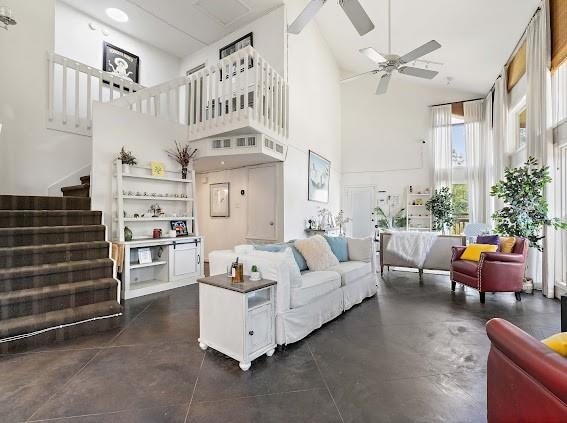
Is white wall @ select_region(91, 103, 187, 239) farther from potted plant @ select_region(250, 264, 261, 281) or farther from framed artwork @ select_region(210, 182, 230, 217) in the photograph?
potted plant @ select_region(250, 264, 261, 281)

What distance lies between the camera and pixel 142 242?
4.19 m

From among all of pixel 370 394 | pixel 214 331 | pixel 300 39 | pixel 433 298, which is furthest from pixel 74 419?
pixel 300 39

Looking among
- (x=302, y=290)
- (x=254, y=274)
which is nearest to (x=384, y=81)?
(x=302, y=290)

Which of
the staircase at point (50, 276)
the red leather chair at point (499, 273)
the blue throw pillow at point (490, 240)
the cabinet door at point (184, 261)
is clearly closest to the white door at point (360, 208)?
the blue throw pillow at point (490, 240)

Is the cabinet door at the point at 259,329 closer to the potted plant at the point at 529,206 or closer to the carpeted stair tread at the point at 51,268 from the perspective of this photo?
the carpeted stair tread at the point at 51,268

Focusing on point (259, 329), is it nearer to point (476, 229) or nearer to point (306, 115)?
point (306, 115)

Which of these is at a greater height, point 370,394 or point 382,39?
point 382,39

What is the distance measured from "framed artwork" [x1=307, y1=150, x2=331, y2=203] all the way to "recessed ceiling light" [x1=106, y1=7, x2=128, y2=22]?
4.95 m

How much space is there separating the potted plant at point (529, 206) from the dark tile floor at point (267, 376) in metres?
1.48

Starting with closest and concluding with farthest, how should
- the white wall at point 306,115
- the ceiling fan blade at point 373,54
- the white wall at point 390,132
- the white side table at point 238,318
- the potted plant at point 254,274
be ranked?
the white side table at point 238,318 → the potted plant at point 254,274 → the ceiling fan blade at point 373,54 → the white wall at point 306,115 → the white wall at point 390,132

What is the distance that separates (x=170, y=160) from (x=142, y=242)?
1657 millimetres

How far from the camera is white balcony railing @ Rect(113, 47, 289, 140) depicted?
15.0 feet

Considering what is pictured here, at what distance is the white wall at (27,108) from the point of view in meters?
4.31

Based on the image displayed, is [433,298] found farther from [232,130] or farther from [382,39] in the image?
[382,39]
